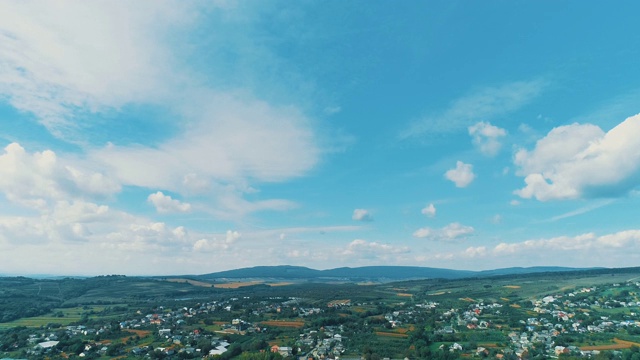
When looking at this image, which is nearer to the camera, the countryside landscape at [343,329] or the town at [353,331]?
the town at [353,331]

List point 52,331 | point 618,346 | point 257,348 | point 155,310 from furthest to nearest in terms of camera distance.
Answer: point 155,310
point 52,331
point 257,348
point 618,346

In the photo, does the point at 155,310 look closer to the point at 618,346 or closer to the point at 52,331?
the point at 52,331

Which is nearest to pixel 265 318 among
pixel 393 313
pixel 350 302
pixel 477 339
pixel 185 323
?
pixel 185 323

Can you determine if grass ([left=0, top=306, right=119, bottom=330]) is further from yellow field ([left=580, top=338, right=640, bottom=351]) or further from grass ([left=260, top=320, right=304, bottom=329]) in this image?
yellow field ([left=580, top=338, right=640, bottom=351])

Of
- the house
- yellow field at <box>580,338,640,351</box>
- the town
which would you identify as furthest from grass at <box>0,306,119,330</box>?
yellow field at <box>580,338,640,351</box>

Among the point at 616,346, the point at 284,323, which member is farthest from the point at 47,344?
the point at 616,346

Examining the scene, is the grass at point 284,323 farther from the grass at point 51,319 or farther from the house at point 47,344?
the grass at point 51,319

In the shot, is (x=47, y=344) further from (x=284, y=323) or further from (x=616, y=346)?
(x=616, y=346)

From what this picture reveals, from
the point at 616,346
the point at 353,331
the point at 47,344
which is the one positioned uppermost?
the point at 616,346

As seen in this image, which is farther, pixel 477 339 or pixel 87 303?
pixel 87 303

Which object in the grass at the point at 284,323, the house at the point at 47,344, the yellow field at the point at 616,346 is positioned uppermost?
the yellow field at the point at 616,346

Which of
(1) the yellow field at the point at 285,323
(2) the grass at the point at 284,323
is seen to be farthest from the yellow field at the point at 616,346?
(1) the yellow field at the point at 285,323
